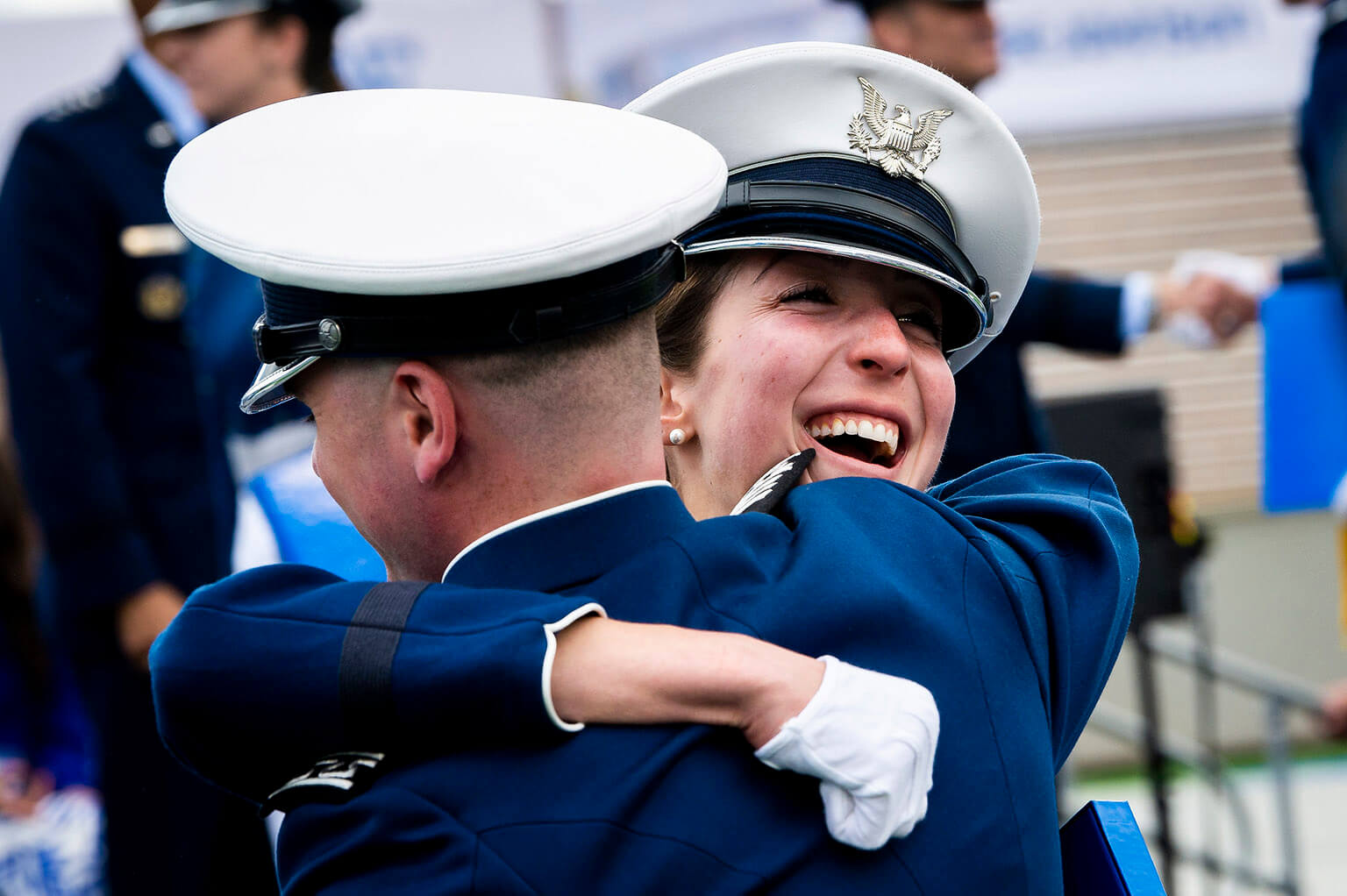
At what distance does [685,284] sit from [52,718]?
3746mm

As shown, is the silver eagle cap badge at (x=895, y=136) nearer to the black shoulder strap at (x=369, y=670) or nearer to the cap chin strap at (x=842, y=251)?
the cap chin strap at (x=842, y=251)

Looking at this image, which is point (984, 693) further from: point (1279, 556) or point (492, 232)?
point (1279, 556)

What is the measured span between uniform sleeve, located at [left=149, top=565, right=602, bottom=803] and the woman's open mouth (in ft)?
1.83

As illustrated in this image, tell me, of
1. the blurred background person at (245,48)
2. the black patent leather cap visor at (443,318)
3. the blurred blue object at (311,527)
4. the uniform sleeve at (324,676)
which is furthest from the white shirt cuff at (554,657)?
the blurred background person at (245,48)

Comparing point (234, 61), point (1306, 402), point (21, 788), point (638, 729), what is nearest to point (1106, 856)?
point (638, 729)

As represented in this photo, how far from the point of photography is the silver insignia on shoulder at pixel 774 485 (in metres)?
1.55

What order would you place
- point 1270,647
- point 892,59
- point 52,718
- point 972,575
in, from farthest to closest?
point 1270,647
point 52,718
point 892,59
point 972,575

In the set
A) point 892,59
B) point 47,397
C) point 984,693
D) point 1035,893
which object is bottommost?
point 47,397

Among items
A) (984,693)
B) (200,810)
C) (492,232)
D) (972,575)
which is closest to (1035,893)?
(984,693)

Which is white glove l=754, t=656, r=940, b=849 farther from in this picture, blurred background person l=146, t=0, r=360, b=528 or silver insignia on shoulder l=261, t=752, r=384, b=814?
blurred background person l=146, t=0, r=360, b=528

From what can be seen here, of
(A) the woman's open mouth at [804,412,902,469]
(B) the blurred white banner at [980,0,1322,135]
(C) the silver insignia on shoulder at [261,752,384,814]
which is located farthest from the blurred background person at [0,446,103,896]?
(B) the blurred white banner at [980,0,1322,135]

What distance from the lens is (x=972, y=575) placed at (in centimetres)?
139

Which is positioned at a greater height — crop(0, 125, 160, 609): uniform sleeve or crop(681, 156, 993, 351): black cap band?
crop(681, 156, 993, 351): black cap band

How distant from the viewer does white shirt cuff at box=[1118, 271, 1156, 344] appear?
4.21 meters
